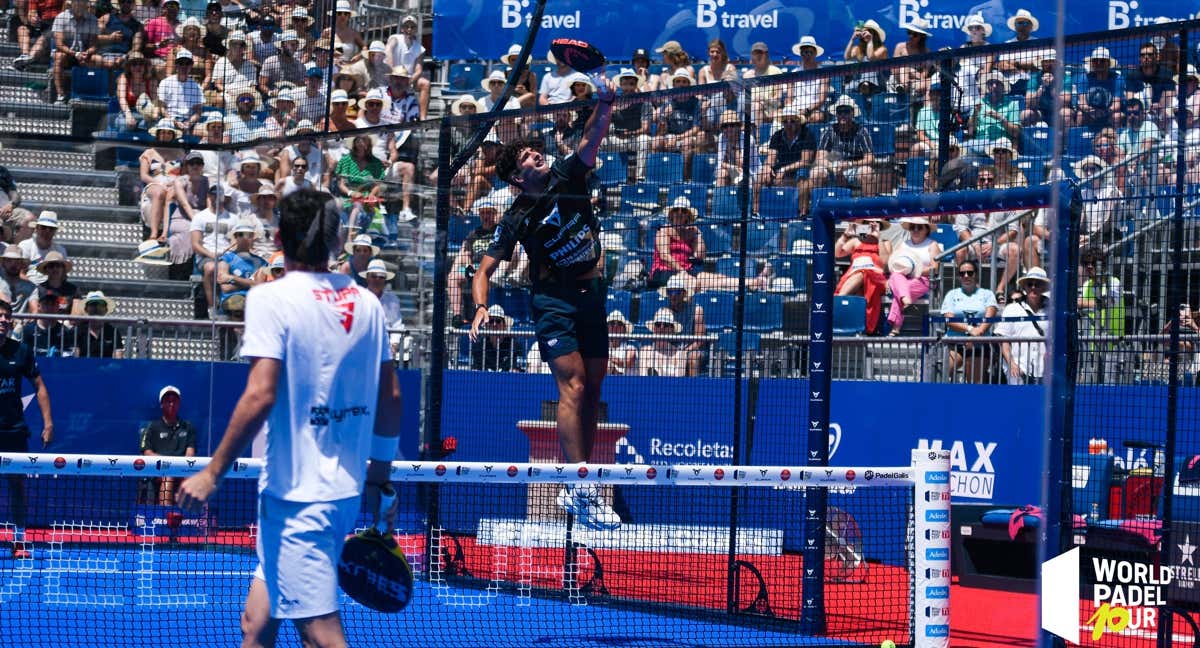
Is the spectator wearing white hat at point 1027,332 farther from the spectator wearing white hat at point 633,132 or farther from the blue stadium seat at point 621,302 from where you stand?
the spectator wearing white hat at point 633,132

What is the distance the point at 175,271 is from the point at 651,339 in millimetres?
6201

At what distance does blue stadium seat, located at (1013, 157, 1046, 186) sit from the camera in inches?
320

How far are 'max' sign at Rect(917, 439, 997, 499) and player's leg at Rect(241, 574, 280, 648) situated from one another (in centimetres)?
766

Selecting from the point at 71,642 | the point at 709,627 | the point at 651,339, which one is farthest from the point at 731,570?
the point at 71,642

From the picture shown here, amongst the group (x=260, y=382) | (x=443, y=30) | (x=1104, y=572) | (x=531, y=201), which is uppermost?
(x=443, y=30)

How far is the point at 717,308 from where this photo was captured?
380 inches

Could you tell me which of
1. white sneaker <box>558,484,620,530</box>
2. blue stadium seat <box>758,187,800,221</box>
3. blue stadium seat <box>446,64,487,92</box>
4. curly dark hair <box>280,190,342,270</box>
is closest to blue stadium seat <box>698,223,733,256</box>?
blue stadium seat <box>758,187,800,221</box>

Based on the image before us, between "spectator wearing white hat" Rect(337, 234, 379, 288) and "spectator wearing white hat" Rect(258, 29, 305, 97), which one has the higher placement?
"spectator wearing white hat" Rect(258, 29, 305, 97)

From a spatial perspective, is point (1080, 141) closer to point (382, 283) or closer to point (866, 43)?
point (382, 283)

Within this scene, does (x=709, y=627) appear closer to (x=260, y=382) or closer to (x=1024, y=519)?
(x=1024, y=519)

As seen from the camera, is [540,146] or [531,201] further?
[540,146]

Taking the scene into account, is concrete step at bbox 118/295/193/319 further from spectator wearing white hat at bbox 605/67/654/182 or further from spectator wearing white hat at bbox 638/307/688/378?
spectator wearing white hat at bbox 605/67/654/182

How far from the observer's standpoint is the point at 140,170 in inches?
565

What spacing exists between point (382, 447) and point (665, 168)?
4453 mm
